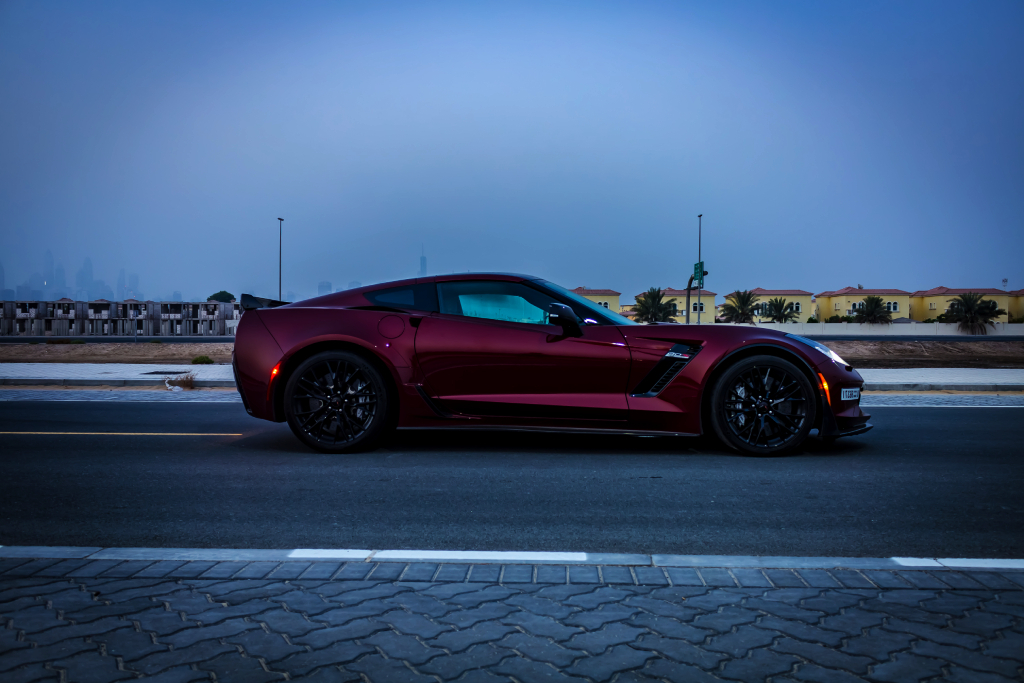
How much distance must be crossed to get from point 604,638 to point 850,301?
119 m

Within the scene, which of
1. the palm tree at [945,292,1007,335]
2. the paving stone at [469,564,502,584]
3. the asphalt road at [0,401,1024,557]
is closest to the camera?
the paving stone at [469,564,502,584]

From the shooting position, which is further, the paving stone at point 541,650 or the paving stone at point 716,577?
the paving stone at point 716,577

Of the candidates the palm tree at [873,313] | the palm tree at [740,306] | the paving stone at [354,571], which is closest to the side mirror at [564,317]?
the paving stone at [354,571]

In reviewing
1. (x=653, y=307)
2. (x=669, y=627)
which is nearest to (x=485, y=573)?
(x=669, y=627)

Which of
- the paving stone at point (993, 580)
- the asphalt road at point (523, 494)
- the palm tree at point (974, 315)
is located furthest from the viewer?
the palm tree at point (974, 315)

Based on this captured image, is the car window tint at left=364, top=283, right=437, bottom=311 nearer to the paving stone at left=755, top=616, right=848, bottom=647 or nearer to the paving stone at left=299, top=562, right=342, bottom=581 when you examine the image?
the paving stone at left=299, top=562, right=342, bottom=581

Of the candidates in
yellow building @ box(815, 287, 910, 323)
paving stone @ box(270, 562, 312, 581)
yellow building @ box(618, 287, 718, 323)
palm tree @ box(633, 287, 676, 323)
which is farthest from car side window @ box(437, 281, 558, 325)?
yellow building @ box(815, 287, 910, 323)

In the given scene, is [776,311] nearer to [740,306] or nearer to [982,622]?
[740,306]

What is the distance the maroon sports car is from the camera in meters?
6.16

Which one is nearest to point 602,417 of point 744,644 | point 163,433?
point 744,644

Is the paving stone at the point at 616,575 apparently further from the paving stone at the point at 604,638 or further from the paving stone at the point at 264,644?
the paving stone at the point at 264,644

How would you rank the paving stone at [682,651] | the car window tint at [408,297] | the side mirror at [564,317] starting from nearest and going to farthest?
the paving stone at [682,651], the side mirror at [564,317], the car window tint at [408,297]

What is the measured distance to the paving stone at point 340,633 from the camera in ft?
8.41

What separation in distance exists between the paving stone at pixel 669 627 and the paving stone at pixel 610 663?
0.60 ft
